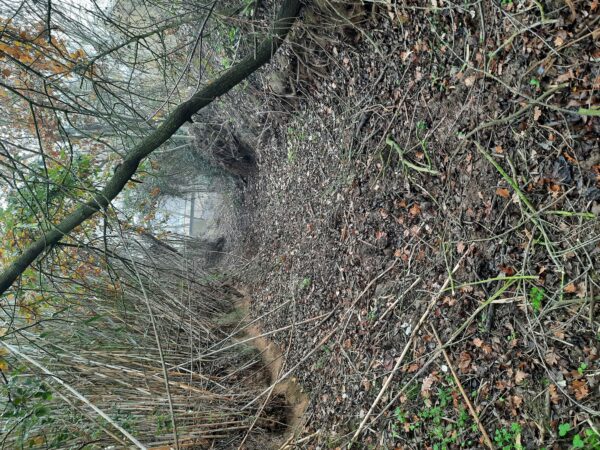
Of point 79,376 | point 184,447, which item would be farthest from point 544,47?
point 79,376

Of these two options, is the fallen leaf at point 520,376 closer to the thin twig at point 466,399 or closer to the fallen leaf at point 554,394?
the fallen leaf at point 554,394

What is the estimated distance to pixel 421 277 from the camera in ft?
8.25

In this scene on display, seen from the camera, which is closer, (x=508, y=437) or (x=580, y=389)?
(x=580, y=389)

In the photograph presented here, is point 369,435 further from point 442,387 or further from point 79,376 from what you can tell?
point 79,376

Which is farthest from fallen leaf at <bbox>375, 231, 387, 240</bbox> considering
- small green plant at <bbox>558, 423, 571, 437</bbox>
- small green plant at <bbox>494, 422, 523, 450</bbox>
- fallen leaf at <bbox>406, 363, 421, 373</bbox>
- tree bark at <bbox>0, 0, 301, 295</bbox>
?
tree bark at <bbox>0, 0, 301, 295</bbox>

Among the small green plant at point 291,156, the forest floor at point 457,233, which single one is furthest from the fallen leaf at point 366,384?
the small green plant at point 291,156

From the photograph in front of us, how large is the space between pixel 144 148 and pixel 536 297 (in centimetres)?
268

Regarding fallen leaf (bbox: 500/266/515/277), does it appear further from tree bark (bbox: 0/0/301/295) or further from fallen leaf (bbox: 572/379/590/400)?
tree bark (bbox: 0/0/301/295)

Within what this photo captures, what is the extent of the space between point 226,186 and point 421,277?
6611 mm

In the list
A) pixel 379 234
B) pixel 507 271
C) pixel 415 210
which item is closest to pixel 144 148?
pixel 379 234

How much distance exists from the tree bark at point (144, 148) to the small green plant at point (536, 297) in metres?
2.18

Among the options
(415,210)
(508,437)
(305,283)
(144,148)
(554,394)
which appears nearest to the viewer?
(554,394)

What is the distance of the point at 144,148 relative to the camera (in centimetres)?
308

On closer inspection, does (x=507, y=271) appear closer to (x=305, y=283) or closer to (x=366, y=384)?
(x=366, y=384)
